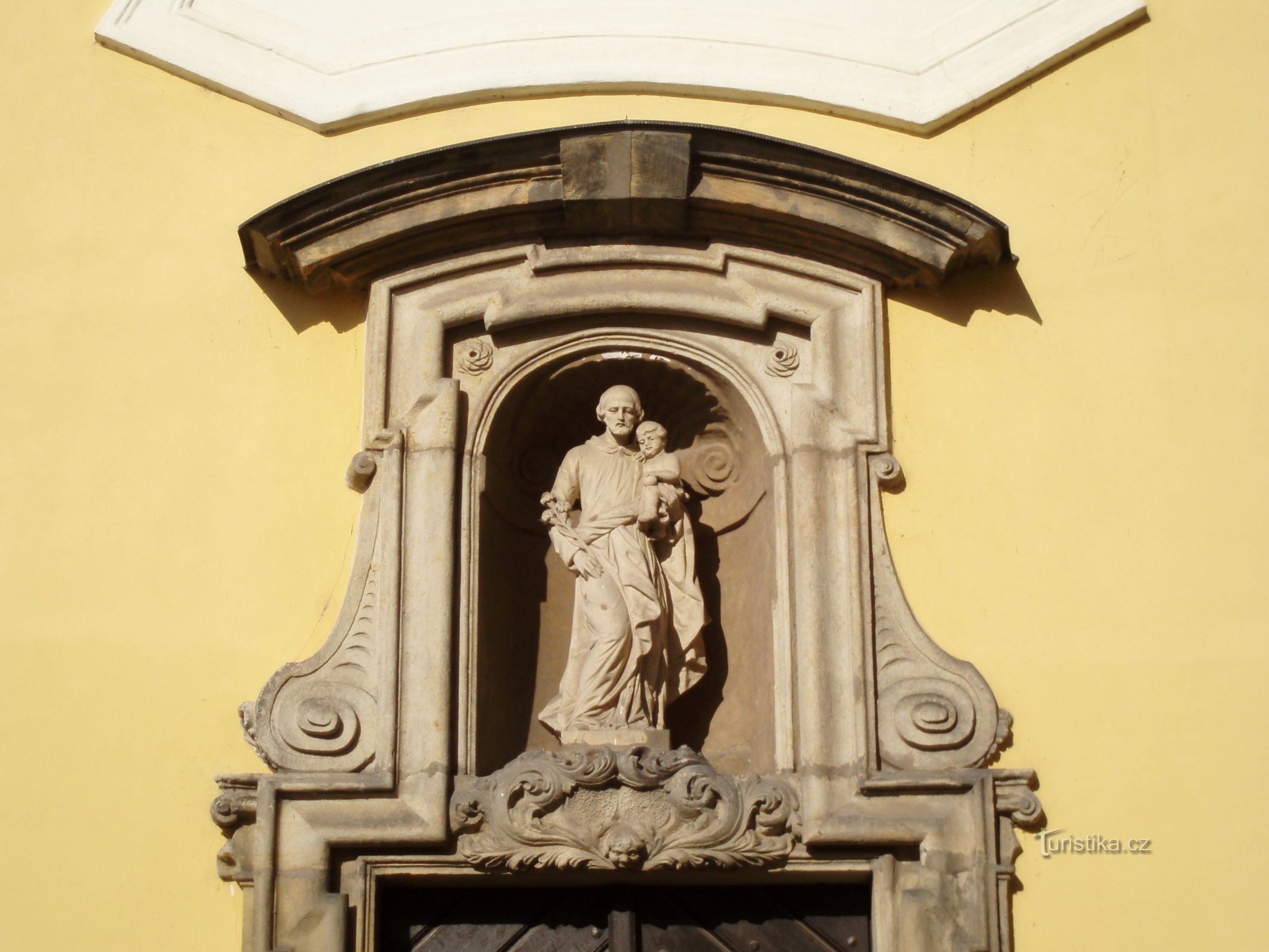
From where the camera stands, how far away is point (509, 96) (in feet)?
22.9

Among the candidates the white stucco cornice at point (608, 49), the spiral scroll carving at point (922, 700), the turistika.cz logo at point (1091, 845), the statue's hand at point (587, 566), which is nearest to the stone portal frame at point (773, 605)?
the spiral scroll carving at point (922, 700)

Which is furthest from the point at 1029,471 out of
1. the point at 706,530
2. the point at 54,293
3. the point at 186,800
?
the point at 54,293

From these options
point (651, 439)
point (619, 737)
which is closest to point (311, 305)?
point (651, 439)

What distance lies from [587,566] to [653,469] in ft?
1.29

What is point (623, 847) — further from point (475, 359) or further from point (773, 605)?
point (475, 359)

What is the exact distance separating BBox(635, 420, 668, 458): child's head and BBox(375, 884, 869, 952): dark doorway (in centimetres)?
138

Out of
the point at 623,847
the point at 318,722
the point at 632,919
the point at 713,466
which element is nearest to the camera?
the point at 623,847

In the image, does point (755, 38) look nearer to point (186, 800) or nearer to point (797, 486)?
point (797, 486)

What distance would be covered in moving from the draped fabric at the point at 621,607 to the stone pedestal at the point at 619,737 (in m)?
0.03

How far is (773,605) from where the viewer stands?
6477 millimetres

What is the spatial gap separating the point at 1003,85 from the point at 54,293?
315 cm

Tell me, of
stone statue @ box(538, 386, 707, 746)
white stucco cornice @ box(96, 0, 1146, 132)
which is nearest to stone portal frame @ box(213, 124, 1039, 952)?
stone statue @ box(538, 386, 707, 746)

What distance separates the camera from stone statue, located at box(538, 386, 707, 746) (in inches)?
251

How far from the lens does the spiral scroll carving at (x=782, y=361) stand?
669cm
